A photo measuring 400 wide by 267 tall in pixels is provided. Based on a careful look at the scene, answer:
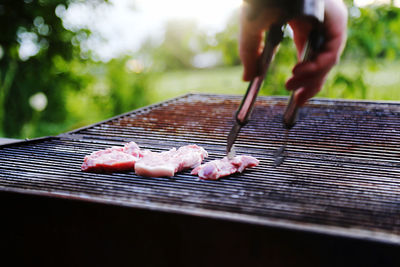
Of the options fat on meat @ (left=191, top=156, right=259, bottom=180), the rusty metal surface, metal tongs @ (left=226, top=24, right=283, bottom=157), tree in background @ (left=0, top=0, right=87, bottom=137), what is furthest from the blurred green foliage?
metal tongs @ (left=226, top=24, right=283, bottom=157)

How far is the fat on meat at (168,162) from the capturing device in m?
2.16

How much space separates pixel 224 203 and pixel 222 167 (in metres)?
0.45

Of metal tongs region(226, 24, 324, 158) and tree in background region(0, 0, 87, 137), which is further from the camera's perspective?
tree in background region(0, 0, 87, 137)

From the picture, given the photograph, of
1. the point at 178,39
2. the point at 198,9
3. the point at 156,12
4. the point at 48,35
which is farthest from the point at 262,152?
the point at 178,39

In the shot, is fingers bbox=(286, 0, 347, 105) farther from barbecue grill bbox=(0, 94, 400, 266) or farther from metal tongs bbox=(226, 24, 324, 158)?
barbecue grill bbox=(0, 94, 400, 266)

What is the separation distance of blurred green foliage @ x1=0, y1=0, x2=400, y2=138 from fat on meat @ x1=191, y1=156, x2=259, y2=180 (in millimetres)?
4012

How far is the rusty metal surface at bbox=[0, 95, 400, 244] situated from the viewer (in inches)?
65.9

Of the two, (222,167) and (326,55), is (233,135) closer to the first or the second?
(222,167)

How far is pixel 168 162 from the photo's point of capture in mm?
2252

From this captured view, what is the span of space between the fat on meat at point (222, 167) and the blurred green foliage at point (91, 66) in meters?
4.01

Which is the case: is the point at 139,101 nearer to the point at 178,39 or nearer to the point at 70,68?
the point at 70,68

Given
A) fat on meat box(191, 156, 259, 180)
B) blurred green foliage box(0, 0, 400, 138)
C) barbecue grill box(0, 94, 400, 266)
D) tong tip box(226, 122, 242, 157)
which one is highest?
blurred green foliage box(0, 0, 400, 138)

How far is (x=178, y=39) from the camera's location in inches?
822

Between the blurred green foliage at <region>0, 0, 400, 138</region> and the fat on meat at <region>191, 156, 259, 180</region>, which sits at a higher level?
the blurred green foliage at <region>0, 0, 400, 138</region>
